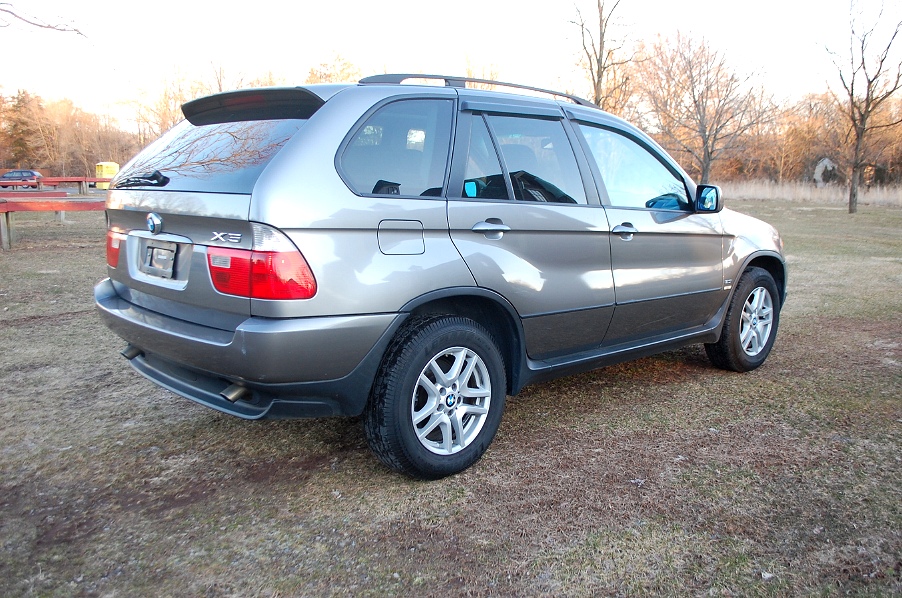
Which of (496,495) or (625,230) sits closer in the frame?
(496,495)

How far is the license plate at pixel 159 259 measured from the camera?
9.53ft

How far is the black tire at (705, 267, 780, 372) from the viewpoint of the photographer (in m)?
4.58

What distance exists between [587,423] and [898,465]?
1509 mm

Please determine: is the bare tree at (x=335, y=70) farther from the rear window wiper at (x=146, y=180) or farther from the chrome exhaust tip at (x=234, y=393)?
the chrome exhaust tip at (x=234, y=393)

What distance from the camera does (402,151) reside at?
301 cm

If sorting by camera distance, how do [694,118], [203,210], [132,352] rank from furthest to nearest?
[694,118]
[132,352]
[203,210]

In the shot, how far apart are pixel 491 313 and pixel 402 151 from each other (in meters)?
0.91

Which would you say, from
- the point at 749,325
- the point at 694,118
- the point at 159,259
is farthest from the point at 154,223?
the point at 694,118

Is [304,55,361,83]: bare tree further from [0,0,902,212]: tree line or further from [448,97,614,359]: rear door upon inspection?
[448,97,614,359]: rear door

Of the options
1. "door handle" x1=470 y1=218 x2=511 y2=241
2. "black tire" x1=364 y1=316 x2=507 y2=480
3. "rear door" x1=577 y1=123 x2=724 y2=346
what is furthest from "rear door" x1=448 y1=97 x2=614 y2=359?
"black tire" x1=364 y1=316 x2=507 y2=480

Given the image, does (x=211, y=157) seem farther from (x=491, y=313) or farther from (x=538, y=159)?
(x=538, y=159)

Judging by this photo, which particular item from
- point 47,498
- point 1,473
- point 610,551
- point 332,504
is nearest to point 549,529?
point 610,551

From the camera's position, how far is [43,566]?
7.78ft

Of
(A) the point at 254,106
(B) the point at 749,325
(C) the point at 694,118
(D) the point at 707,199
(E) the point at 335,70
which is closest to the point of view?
(A) the point at 254,106
